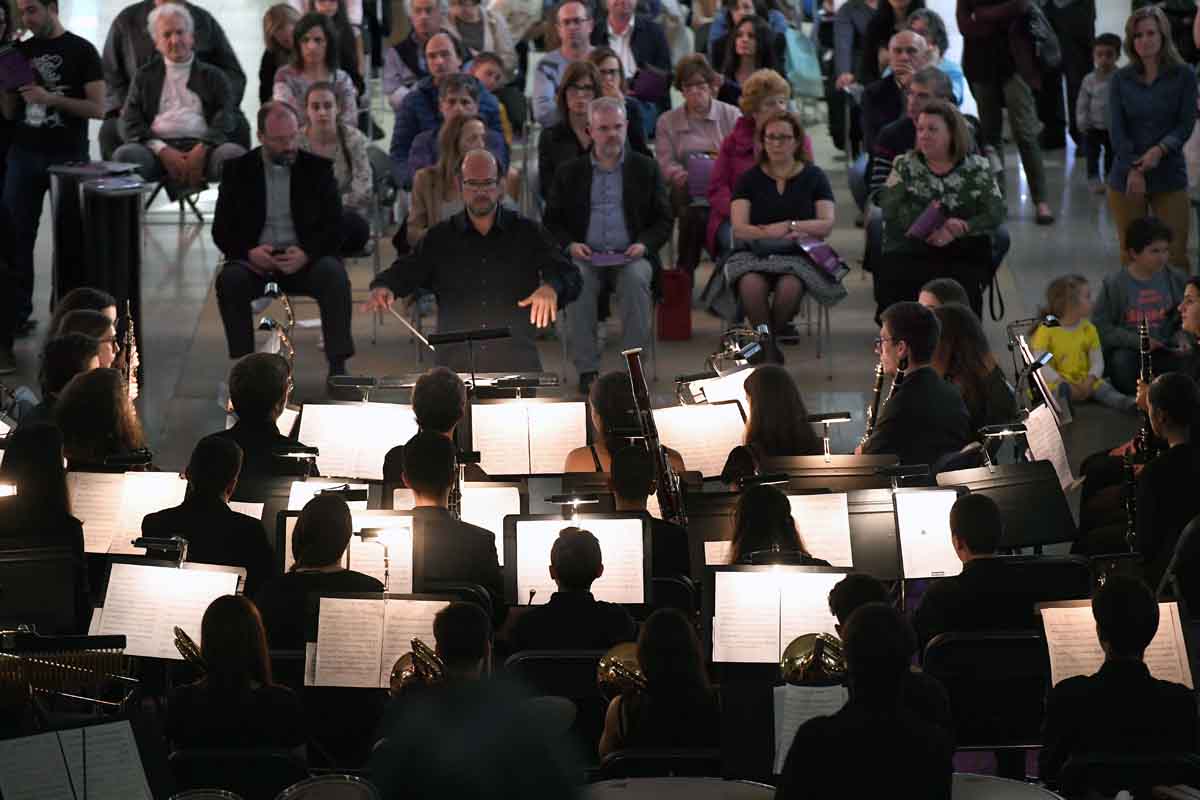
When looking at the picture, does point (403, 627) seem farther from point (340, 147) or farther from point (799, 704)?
point (340, 147)

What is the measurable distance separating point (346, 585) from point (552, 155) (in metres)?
5.40

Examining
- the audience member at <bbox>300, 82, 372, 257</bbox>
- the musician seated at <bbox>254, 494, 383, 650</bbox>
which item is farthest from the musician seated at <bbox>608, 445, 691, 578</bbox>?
the audience member at <bbox>300, 82, 372, 257</bbox>

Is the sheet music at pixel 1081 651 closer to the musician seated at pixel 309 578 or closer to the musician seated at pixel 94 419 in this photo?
the musician seated at pixel 309 578

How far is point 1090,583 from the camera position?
6098 millimetres

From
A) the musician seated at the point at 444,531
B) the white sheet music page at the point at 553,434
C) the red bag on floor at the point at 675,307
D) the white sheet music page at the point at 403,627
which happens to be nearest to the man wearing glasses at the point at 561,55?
the red bag on floor at the point at 675,307

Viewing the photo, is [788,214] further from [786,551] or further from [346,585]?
[346,585]

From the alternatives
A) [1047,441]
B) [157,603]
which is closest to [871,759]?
[157,603]

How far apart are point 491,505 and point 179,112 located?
19.5 feet

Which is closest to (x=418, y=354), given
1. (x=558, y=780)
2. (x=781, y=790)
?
(x=781, y=790)

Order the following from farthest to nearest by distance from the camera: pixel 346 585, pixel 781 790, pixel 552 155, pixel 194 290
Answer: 1. pixel 194 290
2. pixel 552 155
3. pixel 346 585
4. pixel 781 790

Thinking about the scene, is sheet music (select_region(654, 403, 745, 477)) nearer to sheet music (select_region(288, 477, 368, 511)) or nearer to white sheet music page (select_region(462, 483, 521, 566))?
Result: white sheet music page (select_region(462, 483, 521, 566))

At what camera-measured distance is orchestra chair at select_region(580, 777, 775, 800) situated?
477cm

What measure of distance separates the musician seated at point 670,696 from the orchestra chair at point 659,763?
47 mm

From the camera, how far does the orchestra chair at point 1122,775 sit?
5.18m
